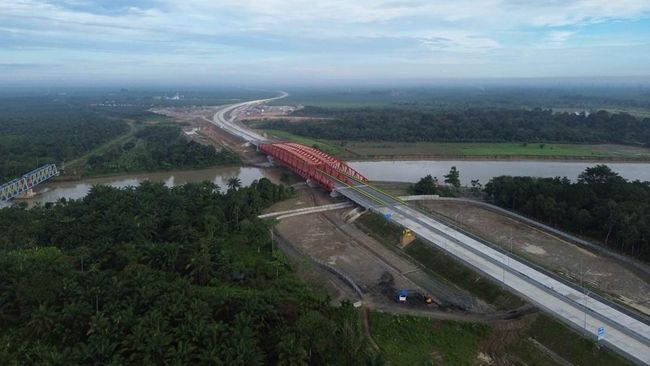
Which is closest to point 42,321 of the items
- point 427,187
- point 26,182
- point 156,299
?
point 156,299

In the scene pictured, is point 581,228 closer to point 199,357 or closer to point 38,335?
point 199,357

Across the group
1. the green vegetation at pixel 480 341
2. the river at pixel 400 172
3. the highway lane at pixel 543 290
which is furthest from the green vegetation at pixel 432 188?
the green vegetation at pixel 480 341

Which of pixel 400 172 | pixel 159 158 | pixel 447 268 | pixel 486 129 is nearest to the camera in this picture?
pixel 447 268

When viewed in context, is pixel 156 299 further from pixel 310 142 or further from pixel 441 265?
pixel 310 142

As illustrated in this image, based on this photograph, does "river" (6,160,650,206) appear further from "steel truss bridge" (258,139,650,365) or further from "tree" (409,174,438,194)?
"steel truss bridge" (258,139,650,365)

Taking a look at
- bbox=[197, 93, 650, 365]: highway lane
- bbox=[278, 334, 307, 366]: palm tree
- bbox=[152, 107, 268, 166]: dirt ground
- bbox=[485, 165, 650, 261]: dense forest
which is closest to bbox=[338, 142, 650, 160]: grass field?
bbox=[152, 107, 268, 166]: dirt ground

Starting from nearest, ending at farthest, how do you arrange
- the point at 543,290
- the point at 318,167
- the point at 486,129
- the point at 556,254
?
the point at 543,290, the point at 556,254, the point at 318,167, the point at 486,129

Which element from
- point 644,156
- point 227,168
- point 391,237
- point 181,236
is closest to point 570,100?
point 644,156
